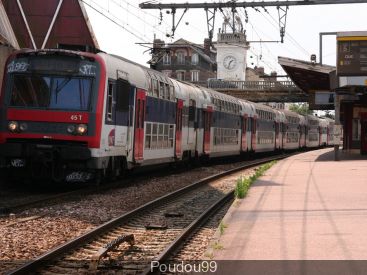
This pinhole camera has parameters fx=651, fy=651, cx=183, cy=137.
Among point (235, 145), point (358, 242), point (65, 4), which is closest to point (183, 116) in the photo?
point (235, 145)

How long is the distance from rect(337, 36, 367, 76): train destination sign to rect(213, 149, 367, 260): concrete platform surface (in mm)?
10683

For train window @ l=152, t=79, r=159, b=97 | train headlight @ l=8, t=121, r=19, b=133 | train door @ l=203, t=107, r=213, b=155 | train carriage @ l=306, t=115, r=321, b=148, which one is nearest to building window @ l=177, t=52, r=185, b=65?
train carriage @ l=306, t=115, r=321, b=148

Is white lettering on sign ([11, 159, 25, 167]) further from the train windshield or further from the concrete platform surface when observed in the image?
the concrete platform surface

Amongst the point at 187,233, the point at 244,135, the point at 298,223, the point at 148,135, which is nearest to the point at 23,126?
the point at 148,135

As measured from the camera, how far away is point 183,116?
2316 centimetres

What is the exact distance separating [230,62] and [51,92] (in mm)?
87506

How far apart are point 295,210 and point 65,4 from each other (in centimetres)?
2353

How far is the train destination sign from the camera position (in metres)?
27.6

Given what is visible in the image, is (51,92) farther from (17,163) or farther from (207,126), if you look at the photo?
(207,126)

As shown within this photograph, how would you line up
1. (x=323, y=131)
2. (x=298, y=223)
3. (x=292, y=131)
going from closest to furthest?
1. (x=298, y=223)
2. (x=292, y=131)
3. (x=323, y=131)

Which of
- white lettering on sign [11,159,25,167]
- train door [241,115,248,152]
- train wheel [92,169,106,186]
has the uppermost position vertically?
train door [241,115,248,152]

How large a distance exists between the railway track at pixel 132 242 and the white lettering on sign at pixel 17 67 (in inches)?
166

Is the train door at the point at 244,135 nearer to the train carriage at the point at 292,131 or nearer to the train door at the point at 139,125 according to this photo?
the train carriage at the point at 292,131

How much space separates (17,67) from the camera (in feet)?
48.0
